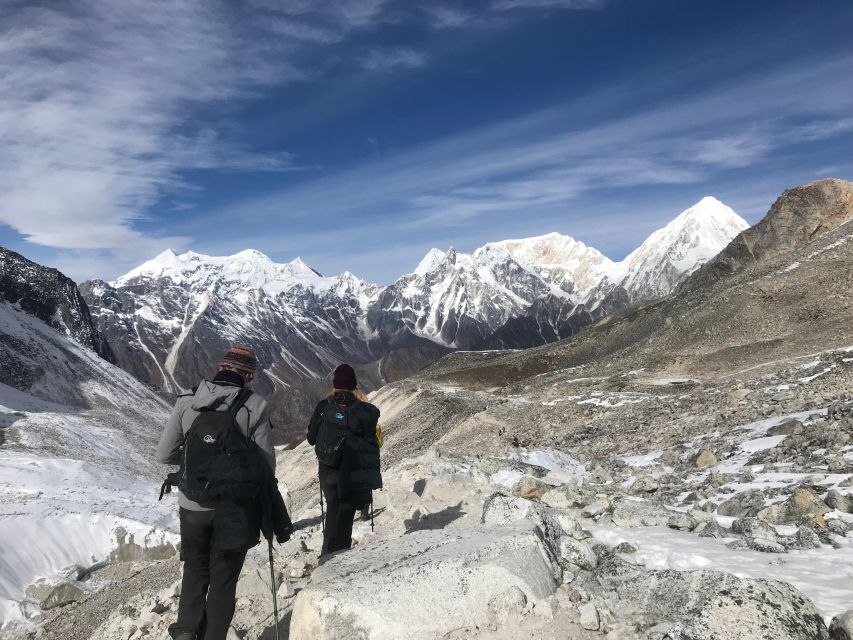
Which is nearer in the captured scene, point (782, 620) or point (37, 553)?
point (782, 620)

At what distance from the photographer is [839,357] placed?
25.8 m

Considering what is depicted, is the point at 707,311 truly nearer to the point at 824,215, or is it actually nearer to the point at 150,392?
the point at 824,215

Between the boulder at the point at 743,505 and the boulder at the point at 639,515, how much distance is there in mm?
967

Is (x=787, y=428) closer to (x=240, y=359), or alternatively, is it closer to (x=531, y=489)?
(x=531, y=489)

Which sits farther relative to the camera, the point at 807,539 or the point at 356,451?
the point at 356,451

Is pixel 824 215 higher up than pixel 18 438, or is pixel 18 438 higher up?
pixel 824 215

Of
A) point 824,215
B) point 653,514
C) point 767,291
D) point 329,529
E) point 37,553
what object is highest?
point 824,215

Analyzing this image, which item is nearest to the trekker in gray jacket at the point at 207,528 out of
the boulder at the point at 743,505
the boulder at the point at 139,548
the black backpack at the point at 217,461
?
the black backpack at the point at 217,461

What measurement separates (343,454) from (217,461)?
2.50m

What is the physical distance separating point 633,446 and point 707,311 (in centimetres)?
3332

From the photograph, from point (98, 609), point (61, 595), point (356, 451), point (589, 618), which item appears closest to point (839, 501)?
point (589, 618)

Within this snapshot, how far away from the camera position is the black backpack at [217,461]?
19.4 ft

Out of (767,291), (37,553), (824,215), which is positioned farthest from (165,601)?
(824,215)

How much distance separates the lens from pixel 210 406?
20.1 feet
